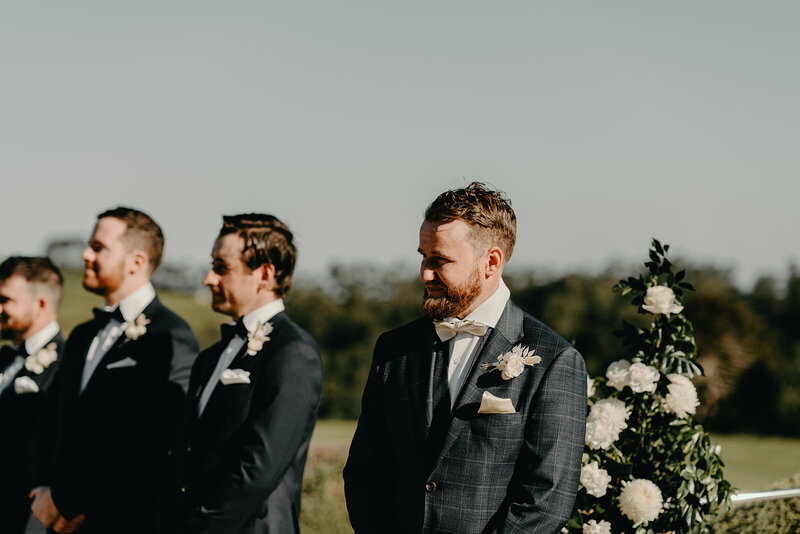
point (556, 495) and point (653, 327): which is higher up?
point (653, 327)

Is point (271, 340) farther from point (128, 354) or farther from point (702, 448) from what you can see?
point (702, 448)

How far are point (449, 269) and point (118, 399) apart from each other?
90.4 inches

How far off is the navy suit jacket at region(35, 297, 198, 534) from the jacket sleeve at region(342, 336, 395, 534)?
1171 mm

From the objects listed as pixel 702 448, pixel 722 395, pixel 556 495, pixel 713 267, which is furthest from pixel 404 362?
pixel 713 267

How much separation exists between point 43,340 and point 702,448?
447 cm

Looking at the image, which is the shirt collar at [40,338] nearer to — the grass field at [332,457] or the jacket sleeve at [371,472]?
the jacket sleeve at [371,472]

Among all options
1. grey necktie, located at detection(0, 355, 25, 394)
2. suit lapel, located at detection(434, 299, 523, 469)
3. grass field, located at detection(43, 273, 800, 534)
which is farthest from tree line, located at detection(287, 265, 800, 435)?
suit lapel, located at detection(434, 299, 523, 469)

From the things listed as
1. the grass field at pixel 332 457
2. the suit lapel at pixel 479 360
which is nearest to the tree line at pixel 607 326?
the grass field at pixel 332 457

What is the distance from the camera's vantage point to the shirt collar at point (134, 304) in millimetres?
4508

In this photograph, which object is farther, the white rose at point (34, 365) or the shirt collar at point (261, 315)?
the white rose at point (34, 365)

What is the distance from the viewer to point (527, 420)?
2826mm

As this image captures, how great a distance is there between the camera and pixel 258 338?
12.1 feet

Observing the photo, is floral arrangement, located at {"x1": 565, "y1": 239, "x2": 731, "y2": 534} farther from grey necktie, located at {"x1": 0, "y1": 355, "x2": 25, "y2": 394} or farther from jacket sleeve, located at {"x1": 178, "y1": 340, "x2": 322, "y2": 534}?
grey necktie, located at {"x1": 0, "y1": 355, "x2": 25, "y2": 394}

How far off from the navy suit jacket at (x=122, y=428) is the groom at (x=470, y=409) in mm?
1332
